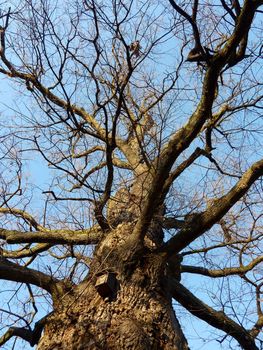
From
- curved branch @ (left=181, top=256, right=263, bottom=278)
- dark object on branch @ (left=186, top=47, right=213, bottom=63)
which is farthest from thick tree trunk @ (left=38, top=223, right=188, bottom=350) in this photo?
dark object on branch @ (left=186, top=47, right=213, bottom=63)

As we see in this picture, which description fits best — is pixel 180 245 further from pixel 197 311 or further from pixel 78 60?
pixel 78 60

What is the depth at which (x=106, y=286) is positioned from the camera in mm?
2951

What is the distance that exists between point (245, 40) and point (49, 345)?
8.43ft

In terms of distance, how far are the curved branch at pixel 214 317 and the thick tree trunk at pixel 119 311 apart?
0.55 metres

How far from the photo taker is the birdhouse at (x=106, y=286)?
2.96 meters

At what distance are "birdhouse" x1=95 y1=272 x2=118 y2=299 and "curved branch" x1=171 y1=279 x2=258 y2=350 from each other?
856 mm

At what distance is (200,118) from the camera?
10.6 feet

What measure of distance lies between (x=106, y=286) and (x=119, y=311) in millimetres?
185

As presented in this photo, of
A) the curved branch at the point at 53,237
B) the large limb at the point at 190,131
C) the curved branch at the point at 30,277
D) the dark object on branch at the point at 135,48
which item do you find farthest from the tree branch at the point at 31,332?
the dark object on branch at the point at 135,48

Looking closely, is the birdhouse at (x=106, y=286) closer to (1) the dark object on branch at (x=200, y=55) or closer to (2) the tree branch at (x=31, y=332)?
(2) the tree branch at (x=31, y=332)

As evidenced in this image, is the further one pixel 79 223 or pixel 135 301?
pixel 79 223

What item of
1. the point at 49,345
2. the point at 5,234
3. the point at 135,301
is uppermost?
the point at 5,234

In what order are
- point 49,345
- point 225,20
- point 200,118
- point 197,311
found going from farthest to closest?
point 197,311 < point 225,20 < point 200,118 < point 49,345

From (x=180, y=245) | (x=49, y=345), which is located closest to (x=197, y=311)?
(x=180, y=245)
